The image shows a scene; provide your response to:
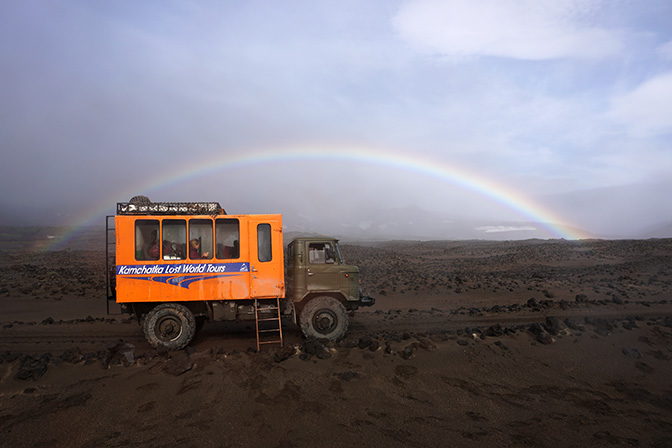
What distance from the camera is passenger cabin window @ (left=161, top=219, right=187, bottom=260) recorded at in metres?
10.2

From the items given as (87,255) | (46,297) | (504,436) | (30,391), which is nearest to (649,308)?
(504,436)

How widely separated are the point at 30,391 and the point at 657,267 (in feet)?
116

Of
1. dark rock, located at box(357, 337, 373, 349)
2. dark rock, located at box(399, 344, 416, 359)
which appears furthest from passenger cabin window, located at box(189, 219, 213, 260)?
dark rock, located at box(399, 344, 416, 359)

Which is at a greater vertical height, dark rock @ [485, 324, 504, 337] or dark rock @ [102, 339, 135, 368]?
dark rock @ [102, 339, 135, 368]

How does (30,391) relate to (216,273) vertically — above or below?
below

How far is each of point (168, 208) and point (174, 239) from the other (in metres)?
0.82

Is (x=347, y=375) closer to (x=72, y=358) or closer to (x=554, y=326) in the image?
(x=72, y=358)

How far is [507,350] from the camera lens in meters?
9.75

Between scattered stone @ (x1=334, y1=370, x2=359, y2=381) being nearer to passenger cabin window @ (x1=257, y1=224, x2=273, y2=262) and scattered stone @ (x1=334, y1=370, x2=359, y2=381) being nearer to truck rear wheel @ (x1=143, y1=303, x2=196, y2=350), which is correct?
passenger cabin window @ (x1=257, y1=224, x2=273, y2=262)

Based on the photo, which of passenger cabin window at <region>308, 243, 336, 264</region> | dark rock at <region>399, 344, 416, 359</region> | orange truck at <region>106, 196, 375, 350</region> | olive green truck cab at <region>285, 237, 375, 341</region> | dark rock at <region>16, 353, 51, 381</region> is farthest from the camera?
passenger cabin window at <region>308, 243, 336, 264</region>

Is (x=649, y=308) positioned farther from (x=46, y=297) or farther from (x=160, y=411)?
(x=46, y=297)

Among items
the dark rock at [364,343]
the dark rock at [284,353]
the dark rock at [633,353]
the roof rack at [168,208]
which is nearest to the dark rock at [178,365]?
the dark rock at [284,353]

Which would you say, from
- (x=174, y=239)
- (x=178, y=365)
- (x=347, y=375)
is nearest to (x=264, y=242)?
(x=174, y=239)

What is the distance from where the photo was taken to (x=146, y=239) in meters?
10.2
